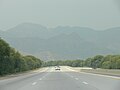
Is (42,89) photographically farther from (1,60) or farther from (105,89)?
(1,60)

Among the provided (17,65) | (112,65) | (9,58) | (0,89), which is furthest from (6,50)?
(112,65)

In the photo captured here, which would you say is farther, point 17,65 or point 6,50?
point 17,65

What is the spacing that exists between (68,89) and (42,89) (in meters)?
1.82

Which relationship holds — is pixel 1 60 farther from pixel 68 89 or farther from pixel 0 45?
pixel 68 89

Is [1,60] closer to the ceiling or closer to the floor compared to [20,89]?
closer to the ceiling

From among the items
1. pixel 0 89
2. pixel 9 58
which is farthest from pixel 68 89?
pixel 9 58

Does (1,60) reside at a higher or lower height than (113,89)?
higher

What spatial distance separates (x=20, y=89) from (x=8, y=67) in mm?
51451

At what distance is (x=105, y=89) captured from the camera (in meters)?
25.6

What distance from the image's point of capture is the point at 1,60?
244ft

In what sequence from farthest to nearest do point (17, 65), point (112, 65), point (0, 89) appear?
point (112, 65) < point (17, 65) < point (0, 89)

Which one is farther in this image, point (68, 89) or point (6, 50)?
point (6, 50)

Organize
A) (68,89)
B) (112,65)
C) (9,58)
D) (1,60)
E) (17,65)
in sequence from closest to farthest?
(68,89), (1,60), (9,58), (17,65), (112,65)

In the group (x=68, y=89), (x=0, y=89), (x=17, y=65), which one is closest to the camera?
(x=68, y=89)
